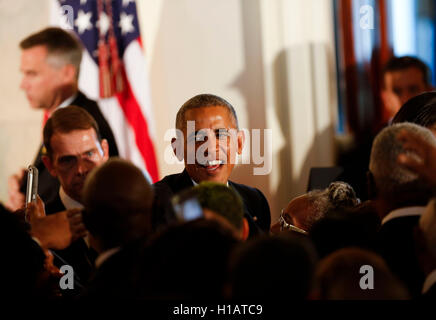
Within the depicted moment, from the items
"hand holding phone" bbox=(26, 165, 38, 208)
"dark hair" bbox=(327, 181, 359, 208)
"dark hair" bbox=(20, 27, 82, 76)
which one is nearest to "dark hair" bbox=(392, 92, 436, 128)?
"dark hair" bbox=(327, 181, 359, 208)

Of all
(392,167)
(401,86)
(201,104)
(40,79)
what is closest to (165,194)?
(201,104)

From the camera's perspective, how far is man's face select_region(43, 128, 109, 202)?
2.24 meters

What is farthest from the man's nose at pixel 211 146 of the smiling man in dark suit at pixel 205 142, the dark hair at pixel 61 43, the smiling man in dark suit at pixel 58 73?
the dark hair at pixel 61 43

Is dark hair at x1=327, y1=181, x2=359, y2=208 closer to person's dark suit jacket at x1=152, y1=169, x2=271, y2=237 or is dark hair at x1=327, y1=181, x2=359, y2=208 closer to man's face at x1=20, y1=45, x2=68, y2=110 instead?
person's dark suit jacket at x1=152, y1=169, x2=271, y2=237

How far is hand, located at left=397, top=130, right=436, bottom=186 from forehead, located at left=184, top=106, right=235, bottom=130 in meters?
0.75

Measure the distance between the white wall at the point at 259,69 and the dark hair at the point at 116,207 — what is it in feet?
8.07

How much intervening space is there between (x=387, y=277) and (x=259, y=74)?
2.85 m

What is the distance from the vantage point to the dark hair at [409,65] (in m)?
3.57

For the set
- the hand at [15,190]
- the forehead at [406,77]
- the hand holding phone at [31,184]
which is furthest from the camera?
the hand at [15,190]

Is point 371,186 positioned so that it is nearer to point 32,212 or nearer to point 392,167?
point 392,167

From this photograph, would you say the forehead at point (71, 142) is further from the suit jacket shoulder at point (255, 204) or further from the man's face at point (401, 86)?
the man's face at point (401, 86)
